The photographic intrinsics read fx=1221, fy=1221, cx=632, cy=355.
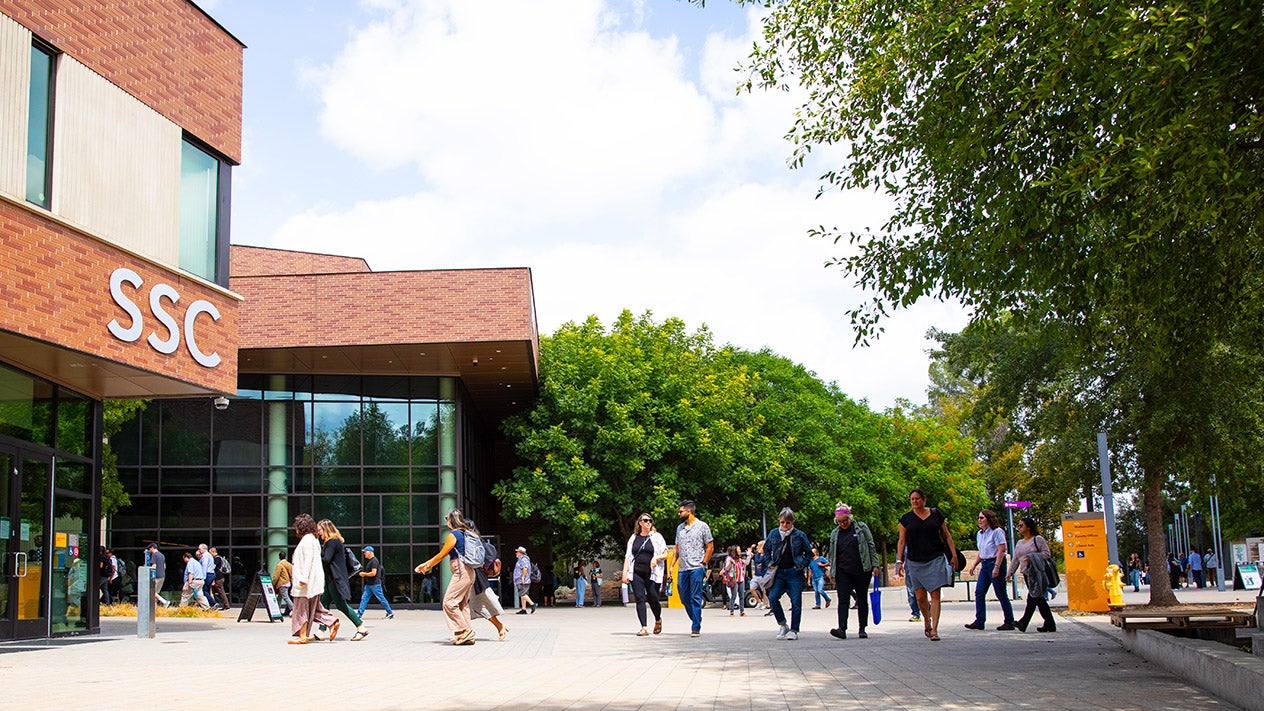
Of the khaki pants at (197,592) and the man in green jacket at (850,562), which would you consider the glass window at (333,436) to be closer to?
the khaki pants at (197,592)

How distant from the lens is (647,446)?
3738cm

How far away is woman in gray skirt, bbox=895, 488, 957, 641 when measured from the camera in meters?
14.1

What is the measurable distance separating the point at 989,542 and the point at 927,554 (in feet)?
11.6

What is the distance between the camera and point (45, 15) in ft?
50.0

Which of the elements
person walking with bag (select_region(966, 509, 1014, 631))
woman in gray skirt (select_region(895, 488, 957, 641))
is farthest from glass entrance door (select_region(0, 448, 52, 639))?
person walking with bag (select_region(966, 509, 1014, 631))

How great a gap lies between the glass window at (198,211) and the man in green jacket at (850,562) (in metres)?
10.4

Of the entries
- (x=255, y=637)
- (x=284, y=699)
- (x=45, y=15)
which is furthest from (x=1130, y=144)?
(x=255, y=637)

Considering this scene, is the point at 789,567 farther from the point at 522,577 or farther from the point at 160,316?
the point at 522,577

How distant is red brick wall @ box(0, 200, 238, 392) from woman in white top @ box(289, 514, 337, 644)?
324 cm

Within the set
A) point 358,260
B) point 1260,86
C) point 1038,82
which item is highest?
point 358,260

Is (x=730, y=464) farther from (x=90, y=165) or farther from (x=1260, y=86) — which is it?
(x=1260, y=86)

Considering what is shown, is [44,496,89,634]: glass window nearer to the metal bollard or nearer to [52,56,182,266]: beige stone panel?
the metal bollard

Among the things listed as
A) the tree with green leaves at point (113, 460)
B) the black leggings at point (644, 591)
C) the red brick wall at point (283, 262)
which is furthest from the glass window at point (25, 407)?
the red brick wall at point (283, 262)

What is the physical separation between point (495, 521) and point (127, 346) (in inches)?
1333
